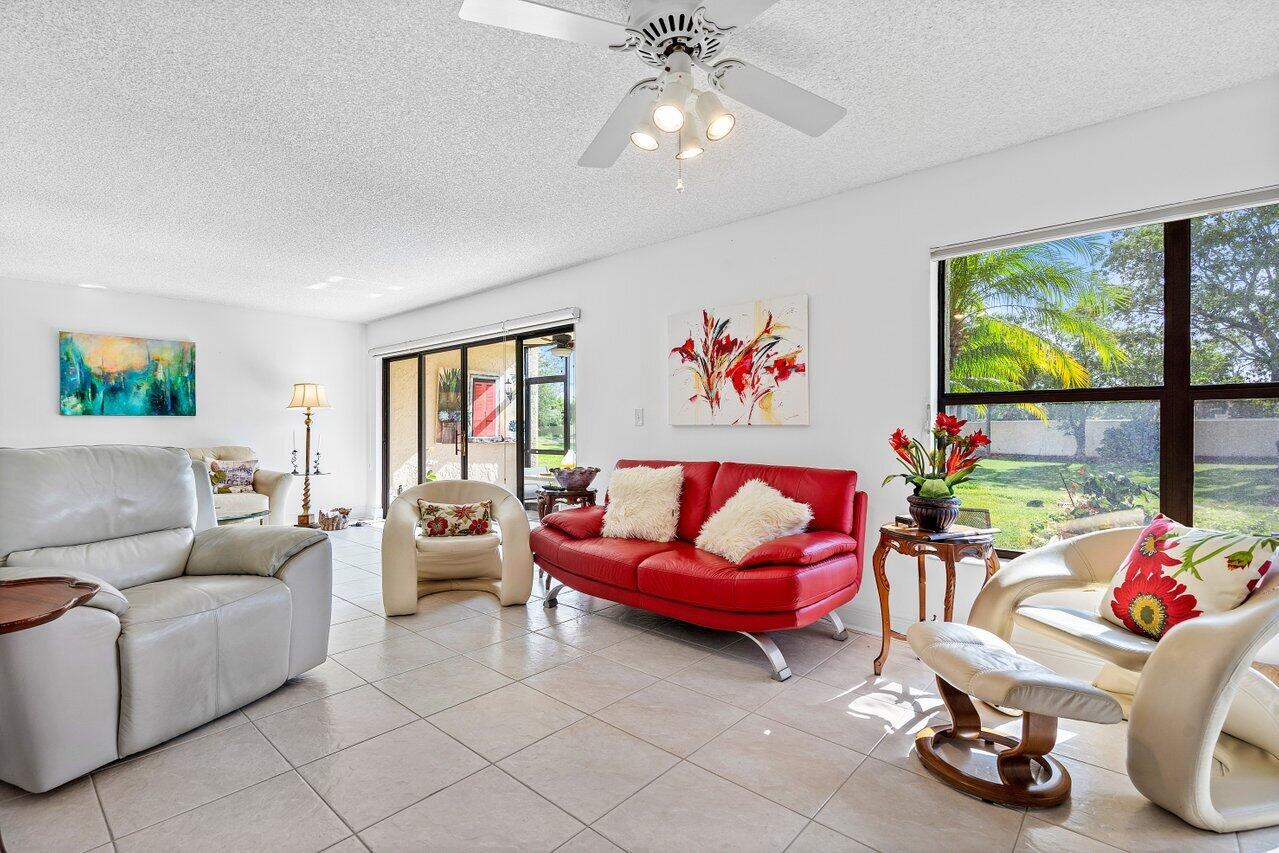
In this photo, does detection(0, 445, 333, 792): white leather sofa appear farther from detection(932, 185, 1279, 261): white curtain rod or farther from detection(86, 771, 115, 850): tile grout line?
detection(932, 185, 1279, 261): white curtain rod

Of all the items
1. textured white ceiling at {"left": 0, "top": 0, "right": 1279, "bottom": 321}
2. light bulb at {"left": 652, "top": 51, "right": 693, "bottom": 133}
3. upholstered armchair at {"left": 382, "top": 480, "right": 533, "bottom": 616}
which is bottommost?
upholstered armchair at {"left": 382, "top": 480, "right": 533, "bottom": 616}

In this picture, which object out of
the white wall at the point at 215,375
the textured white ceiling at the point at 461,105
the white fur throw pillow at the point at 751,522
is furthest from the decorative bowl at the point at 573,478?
the white wall at the point at 215,375

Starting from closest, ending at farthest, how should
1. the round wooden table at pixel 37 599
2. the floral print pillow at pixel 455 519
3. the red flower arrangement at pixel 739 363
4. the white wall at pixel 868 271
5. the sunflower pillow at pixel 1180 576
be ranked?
the round wooden table at pixel 37 599, the sunflower pillow at pixel 1180 576, the white wall at pixel 868 271, the red flower arrangement at pixel 739 363, the floral print pillow at pixel 455 519

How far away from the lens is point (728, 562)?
288 cm

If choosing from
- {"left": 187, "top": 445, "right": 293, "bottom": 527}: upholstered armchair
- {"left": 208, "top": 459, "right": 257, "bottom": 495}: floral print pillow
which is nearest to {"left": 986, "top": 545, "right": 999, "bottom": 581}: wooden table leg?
{"left": 187, "top": 445, "right": 293, "bottom": 527}: upholstered armchair

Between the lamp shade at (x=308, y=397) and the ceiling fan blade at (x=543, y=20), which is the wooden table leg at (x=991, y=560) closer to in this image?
the ceiling fan blade at (x=543, y=20)

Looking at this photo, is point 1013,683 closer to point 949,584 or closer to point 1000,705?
point 1000,705

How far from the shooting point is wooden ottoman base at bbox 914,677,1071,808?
178 centimetres

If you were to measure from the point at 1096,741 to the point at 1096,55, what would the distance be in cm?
246

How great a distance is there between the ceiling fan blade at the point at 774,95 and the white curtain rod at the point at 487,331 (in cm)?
303

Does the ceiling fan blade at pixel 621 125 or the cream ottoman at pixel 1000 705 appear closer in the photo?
the cream ottoman at pixel 1000 705

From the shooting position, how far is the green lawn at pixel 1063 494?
2.39 metres

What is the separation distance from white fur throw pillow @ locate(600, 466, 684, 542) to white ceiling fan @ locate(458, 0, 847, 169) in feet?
6.45

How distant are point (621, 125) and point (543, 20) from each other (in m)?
0.48
